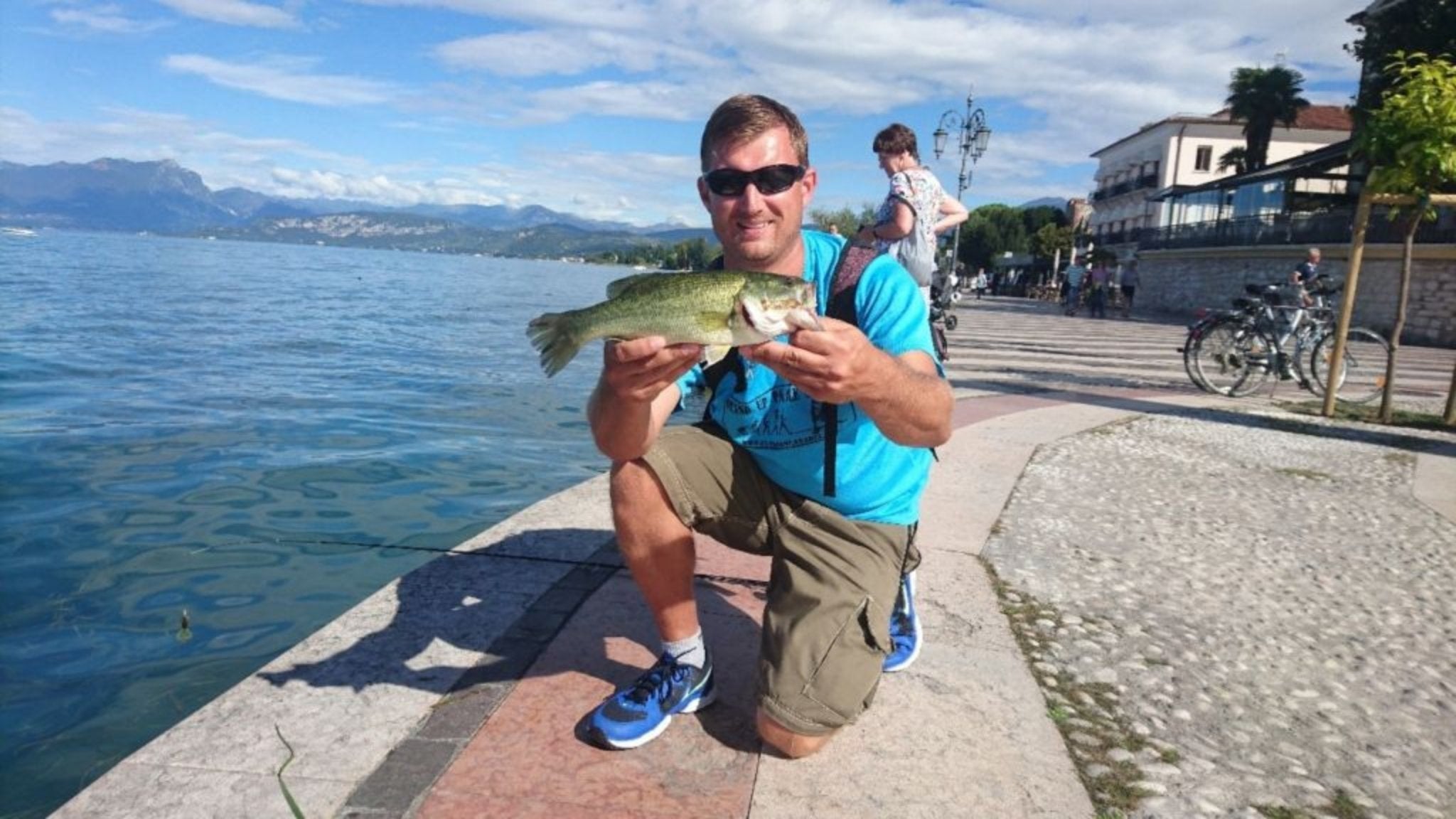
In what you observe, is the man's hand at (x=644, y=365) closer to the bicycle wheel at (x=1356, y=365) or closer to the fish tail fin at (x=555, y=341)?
the fish tail fin at (x=555, y=341)

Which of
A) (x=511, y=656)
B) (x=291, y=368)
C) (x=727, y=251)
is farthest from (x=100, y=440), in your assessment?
(x=727, y=251)

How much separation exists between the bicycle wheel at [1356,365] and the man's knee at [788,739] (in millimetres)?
11225

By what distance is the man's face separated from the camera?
9.50 feet

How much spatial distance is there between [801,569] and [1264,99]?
79145mm

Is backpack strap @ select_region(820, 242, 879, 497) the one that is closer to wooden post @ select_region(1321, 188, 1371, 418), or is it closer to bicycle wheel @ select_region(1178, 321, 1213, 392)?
wooden post @ select_region(1321, 188, 1371, 418)

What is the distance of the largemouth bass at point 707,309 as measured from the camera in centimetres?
228

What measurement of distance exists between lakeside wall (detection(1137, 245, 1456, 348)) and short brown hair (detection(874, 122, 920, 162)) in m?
15.1

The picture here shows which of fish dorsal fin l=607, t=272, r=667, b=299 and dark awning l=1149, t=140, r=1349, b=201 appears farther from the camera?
dark awning l=1149, t=140, r=1349, b=201

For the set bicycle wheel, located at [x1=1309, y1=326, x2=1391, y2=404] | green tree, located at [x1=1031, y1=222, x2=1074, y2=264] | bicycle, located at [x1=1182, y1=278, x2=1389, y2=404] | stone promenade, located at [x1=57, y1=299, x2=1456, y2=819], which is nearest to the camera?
stone promenade, located at [x1=57, y1=299, x2=1456, y2=819]

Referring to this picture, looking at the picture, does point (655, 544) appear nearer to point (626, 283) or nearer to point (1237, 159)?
point (626, 283)

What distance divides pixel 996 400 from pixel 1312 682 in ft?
23.8

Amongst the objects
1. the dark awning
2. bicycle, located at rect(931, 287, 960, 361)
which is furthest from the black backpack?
the dark awning

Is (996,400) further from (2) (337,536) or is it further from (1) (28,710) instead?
(1) (28,710)

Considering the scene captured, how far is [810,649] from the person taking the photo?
276 centimetres
